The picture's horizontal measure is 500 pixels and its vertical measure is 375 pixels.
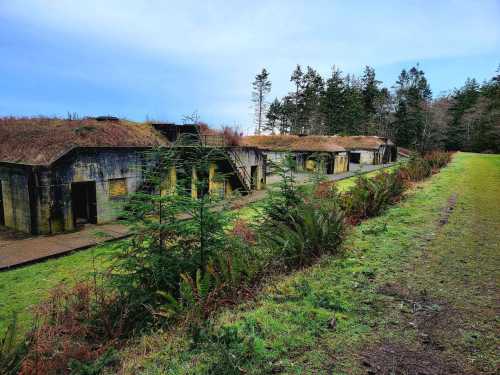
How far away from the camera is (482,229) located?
9.84 meters

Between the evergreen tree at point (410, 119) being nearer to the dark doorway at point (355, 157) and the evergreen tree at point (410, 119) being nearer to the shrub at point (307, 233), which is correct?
the dark doorway at point (355, 157)

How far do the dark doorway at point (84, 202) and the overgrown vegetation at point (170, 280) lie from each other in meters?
11.5

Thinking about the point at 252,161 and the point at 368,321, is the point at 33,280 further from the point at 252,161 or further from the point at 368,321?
the point at 252,161

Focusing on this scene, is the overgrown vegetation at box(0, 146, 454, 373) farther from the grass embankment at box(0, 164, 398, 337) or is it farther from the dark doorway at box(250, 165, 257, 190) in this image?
the dark doorway at box(250, 165, 257, 190)

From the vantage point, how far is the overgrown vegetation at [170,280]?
464 centimetres

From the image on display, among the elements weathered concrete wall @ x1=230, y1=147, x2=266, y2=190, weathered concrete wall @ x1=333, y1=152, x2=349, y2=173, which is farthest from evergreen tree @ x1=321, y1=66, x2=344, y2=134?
weathered concrete wall @ x1=230, y1=147, x2=266, y2=190

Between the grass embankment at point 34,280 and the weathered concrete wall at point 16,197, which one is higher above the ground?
the weathered concrete wall at point 16,197

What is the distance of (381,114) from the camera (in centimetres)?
9431

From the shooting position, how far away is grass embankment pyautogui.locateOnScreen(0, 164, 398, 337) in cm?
805

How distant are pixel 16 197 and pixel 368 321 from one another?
17027mm

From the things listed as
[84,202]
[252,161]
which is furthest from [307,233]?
[252,161]

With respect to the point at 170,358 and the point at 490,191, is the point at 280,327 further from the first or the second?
the point at 490,191

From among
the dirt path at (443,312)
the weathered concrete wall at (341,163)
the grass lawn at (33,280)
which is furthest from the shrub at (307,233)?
the weathered concrete wall at (341,163)

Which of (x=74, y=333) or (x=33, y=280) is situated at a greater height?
(x=74, y=333)
